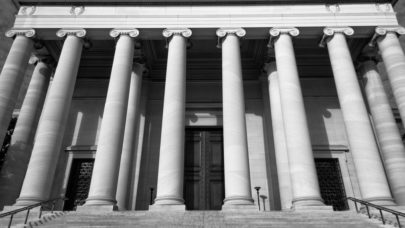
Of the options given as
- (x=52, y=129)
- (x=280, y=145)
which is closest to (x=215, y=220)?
(x=280, y=145)

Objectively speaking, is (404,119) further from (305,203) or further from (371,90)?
(305,203)

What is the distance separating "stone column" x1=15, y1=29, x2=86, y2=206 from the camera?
A: 21750 mm

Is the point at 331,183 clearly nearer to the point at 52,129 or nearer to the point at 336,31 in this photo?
the point at 336,31

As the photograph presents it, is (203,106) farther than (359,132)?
Yes

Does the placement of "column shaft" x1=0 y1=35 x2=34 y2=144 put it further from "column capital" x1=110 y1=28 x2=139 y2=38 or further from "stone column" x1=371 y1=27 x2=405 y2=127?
"stone column" x1=371 y1=27 x2=405 y2=127

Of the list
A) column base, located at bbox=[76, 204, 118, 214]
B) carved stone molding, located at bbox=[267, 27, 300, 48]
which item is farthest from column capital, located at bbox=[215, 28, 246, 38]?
column base, located at bbox=[76, 204, 118, 214]

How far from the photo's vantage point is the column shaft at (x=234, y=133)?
21.0 m

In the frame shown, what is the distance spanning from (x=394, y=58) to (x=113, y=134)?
68.8 feet

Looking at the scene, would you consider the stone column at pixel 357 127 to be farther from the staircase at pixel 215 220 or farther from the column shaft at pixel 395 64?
the staircase at pixel 215 220

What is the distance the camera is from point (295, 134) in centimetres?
2269

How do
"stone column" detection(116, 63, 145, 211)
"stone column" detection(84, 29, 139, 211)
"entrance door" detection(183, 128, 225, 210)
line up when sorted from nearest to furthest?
"stone column" detection(84, 29, 139, 211), "stone column" detection(116, 63, 145, 211), "entrance door" detection(183, 128, 225, 210)

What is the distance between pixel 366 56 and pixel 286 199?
14815mm

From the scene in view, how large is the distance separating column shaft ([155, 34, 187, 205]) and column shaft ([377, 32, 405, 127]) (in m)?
15.3

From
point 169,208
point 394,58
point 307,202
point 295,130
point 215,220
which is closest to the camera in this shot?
point 215,220
